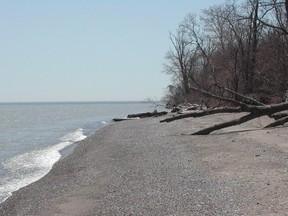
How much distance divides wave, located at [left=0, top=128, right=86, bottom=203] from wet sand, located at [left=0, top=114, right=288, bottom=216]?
67 centimetres

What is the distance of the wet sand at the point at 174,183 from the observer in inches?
305

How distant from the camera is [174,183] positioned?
968 cm

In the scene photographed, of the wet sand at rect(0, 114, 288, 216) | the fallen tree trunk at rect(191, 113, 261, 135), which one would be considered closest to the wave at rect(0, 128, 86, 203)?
the wet sand at rect(0, 114, 288, 216)

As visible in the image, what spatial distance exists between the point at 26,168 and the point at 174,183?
8874mm

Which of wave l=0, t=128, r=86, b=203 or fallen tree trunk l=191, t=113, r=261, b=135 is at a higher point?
fallen tree trunk l=191, t=113, r=261, b=135

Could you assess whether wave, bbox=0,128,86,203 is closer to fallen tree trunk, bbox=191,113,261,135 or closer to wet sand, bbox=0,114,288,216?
wet sand, bbox=0,114,288,216

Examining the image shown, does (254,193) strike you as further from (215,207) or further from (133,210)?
(133,210)

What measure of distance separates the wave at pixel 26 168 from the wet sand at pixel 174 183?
67 centimetres

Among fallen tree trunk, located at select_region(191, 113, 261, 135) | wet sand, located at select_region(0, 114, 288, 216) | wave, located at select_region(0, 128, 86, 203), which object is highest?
fallen tree trunk, located at select_region(191, 113, 261, 135)

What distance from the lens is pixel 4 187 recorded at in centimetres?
1312

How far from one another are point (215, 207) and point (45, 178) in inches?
306

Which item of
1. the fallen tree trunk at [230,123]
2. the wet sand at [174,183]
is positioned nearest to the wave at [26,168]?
the wet sand at [174,183]

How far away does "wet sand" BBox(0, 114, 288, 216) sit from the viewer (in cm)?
774

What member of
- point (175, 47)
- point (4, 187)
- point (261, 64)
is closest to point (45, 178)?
point (4, 187)
